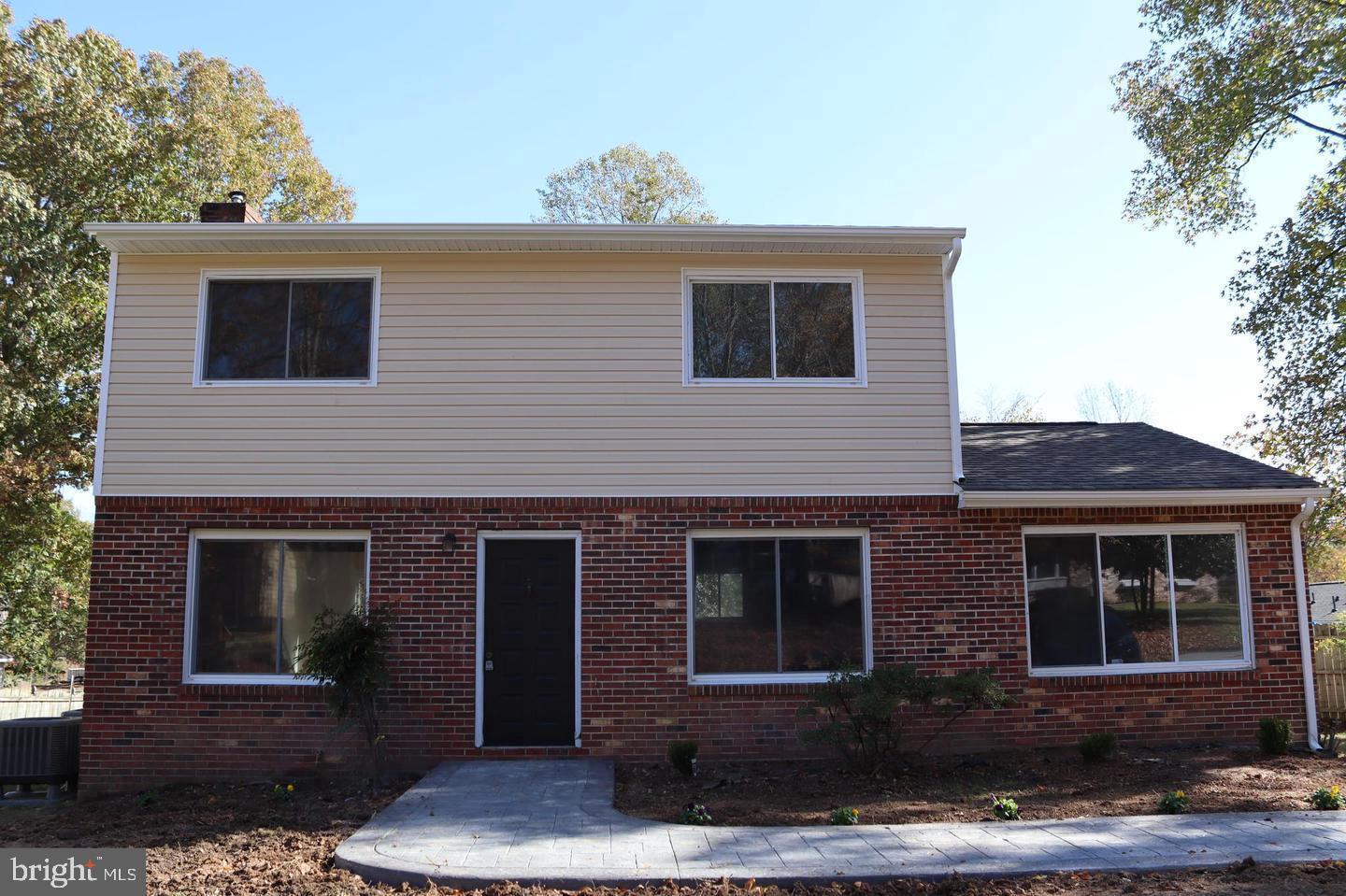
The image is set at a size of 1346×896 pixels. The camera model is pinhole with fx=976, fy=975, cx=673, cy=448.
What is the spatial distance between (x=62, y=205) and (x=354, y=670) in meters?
11.3

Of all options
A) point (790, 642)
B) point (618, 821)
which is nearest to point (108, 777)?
point (618, 821)

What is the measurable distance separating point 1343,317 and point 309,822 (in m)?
15.9

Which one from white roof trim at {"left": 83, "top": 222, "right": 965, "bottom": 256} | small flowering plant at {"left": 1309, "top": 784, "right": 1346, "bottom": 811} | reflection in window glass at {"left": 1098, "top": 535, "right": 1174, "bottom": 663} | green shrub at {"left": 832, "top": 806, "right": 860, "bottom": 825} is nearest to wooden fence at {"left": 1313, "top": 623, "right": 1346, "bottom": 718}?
reflection in window glass at {"left": 1098, "top": 535, "right": 1174, "bottom": 663}

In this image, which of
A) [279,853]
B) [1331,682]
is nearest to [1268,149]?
[1331,682]

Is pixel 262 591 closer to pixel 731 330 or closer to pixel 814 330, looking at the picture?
pixel 731 330

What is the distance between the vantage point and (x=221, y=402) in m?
10.1

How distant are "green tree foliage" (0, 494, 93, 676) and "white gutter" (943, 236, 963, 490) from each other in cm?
1520

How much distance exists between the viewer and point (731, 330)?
10.4 m

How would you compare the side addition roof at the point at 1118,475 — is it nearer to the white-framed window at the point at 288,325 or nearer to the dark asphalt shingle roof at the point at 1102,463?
the dark asphalt shingle roof at the point at 1102,463

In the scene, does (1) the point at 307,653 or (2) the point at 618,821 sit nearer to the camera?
(2) the point at 618,821

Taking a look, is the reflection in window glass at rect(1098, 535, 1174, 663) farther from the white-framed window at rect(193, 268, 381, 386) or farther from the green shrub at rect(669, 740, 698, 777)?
the white-framed window at rect(193, 268, 381, 386)

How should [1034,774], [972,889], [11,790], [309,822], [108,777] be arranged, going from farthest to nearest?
[11,790] < [108,777] < [1034,774] < [309,822] < [972,889]

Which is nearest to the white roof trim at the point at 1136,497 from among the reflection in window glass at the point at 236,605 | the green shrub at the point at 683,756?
the green shrub at the point at 683,756

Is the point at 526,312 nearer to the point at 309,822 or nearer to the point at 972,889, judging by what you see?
the point at 309,822
